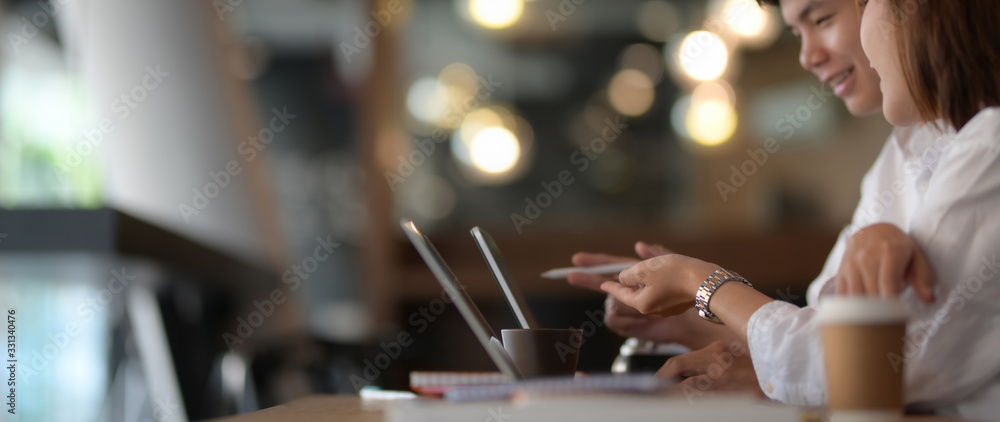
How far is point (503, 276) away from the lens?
Result: 0.98 meters

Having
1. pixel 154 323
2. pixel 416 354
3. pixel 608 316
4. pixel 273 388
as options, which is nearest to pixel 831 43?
pixel 608 316

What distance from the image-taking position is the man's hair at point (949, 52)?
→ 0.99m

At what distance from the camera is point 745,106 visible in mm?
6004

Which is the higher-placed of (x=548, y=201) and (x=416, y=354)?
(x=548, y=201)

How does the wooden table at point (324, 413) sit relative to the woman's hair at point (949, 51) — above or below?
below

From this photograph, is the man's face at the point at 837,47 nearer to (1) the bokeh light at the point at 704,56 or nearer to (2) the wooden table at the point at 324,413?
(2) the wooden table at the point at 324,413

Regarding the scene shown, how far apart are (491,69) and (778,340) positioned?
17.2ft

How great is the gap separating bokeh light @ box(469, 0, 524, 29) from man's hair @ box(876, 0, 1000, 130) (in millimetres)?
3761

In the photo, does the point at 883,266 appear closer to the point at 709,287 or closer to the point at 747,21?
the point at 709,287

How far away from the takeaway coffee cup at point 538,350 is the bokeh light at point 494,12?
3.88m

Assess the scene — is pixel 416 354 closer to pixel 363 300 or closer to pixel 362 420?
pixel 362 420

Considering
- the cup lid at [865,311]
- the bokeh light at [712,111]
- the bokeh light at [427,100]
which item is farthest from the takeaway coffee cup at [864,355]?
the bokeh light at [427,100]

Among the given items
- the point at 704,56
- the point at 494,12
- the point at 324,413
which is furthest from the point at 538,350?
the point at 704,56

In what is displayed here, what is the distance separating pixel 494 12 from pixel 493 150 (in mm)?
1238
